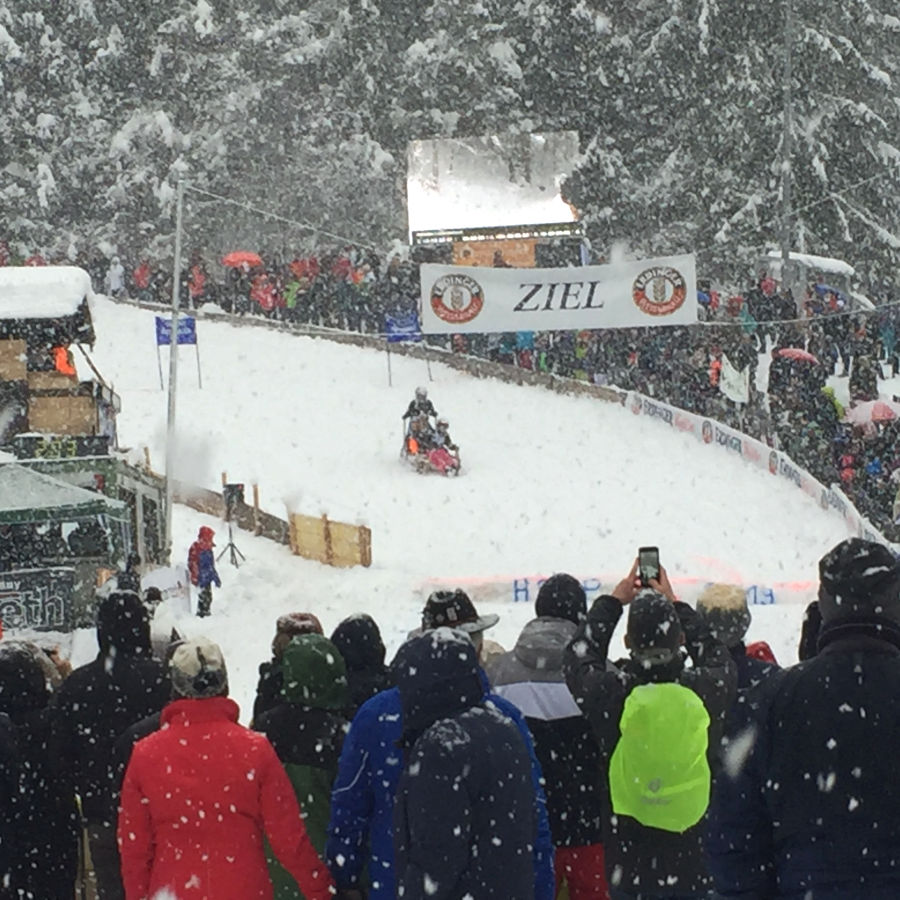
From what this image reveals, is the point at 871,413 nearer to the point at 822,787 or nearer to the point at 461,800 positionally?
the point at 461,800

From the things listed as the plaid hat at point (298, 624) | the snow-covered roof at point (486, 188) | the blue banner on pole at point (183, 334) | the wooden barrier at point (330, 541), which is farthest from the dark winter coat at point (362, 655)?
the snow-covered roof at point (486, 188)

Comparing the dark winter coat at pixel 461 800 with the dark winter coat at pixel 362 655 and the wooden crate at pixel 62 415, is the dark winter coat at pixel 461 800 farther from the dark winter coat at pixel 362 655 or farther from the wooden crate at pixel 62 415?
the wooden crate at pixel 62 415

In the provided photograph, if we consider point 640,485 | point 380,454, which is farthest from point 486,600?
point 380,454

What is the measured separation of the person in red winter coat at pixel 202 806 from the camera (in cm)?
A: 465

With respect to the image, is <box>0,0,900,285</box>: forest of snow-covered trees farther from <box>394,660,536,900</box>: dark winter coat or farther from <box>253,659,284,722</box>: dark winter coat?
<box>394,660,536,900</box>: dark winter coat

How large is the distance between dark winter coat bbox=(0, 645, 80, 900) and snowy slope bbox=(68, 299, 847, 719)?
854cm

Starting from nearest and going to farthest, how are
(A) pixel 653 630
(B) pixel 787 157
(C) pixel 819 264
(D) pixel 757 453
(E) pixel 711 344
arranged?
(A) pixel 653 630 → (D) pixel 757 453 → (E) pixel 711 344 → (B) pixel 787 157 → (C) pixel 819 264

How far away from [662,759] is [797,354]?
20.6 meters

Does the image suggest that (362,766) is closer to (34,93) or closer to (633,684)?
(633,684)

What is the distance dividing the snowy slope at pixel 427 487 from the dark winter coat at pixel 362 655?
8.64m

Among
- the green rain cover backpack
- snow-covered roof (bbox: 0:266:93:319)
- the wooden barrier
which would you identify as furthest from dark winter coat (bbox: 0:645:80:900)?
the wooden barrier

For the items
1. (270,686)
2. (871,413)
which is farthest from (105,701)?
(871,413)

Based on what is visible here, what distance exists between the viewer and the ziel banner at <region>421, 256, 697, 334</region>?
25.9 m

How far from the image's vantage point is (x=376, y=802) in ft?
14.2
